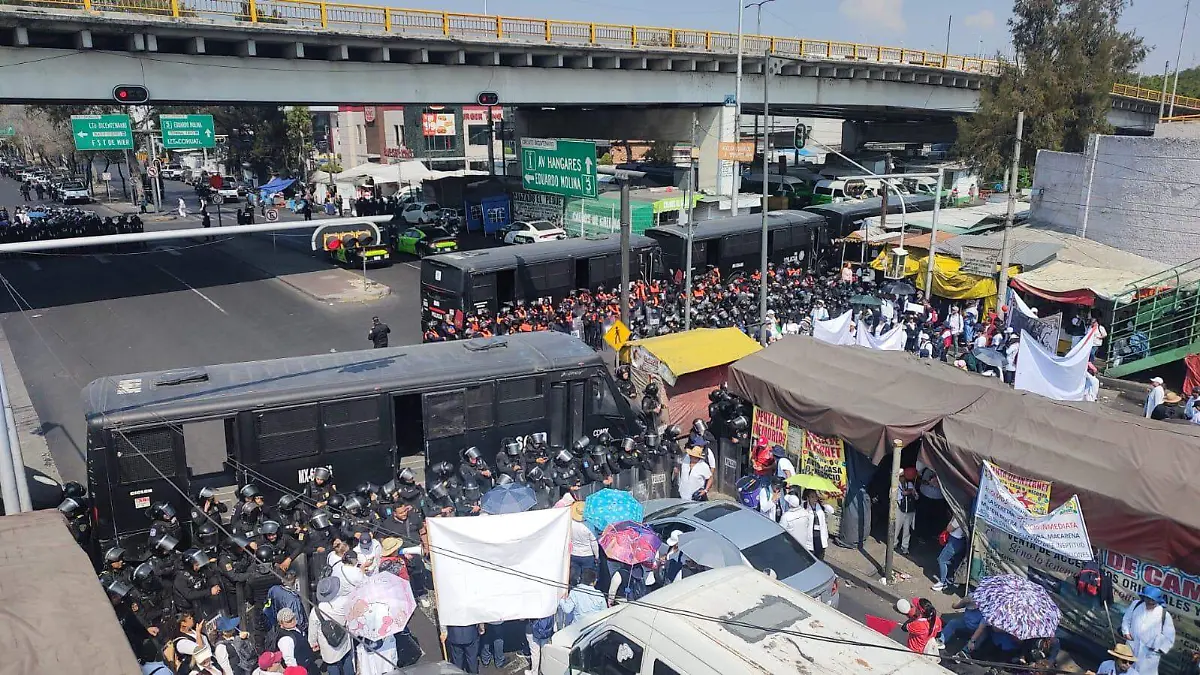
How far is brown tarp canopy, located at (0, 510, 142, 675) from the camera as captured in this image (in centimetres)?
538

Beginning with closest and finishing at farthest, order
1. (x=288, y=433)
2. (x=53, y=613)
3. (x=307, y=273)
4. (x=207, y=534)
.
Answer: (x=53, y=613)
(x=207, y=534)
(x=288, y=433)
(x=307, y=273)

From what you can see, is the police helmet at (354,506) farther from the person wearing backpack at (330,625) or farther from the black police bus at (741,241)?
the black police bus at (741,241)

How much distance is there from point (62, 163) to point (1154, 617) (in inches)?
3641

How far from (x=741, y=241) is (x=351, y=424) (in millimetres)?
17578

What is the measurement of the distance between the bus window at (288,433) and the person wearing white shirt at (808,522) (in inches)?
243

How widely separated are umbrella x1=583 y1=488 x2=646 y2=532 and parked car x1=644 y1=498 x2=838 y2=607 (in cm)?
41

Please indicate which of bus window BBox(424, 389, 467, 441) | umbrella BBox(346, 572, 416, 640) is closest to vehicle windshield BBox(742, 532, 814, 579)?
umbrella BBox(346, 572, 416, 640)

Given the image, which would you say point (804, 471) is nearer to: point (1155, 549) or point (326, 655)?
point (1155, 549)

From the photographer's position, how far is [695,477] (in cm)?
1163

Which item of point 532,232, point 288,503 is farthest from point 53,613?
point 532,232

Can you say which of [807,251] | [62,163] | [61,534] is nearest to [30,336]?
[61,534]

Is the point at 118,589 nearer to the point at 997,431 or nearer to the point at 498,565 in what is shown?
the point at 498,565

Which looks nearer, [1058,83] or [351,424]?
[351,424]

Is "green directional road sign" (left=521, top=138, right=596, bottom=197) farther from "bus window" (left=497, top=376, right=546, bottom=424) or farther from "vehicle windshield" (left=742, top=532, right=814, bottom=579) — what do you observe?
"vehicle windshield" (left=742, top=532, right=814, bottom=579)
